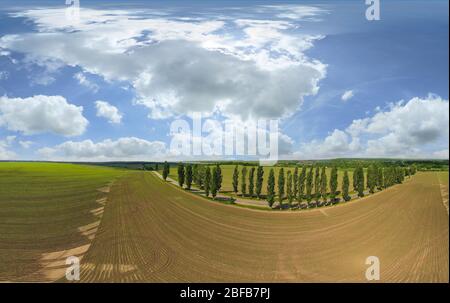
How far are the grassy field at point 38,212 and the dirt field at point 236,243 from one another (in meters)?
0.34

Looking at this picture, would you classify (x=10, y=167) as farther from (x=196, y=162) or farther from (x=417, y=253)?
(x=417, y=253)

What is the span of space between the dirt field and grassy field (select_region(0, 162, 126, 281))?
1.10ft

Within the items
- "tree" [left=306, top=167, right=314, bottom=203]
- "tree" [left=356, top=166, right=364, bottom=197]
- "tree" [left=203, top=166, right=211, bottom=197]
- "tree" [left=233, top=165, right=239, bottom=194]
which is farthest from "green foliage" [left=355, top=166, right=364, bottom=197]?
"tree" [left=203, top=166, right=211, bottom=197]

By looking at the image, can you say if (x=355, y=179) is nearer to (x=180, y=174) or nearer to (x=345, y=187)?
(x=345, y=187)

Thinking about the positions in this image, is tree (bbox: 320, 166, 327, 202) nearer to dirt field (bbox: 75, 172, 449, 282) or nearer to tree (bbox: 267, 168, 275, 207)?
dirt field (bbox: 75, 172, 449, 282)

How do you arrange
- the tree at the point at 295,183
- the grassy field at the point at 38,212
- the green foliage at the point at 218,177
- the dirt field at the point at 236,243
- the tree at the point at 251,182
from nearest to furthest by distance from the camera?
the grassy field at the point at 38,212 → the dirt field at the point at 236,243 → the green foliage at the point at 218,177 → the tree at the point at 251,182 → the tree at the point at 295,183

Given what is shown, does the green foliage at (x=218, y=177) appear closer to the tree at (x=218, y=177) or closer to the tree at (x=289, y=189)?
the tree at (x=218, y=177)

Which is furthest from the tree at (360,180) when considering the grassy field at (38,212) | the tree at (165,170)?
the grassy field at (38,212)

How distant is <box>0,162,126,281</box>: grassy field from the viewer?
9.45 ft

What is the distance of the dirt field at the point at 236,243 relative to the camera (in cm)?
300

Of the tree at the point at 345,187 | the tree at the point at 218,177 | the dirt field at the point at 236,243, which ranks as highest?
the tree at the point at 218,177
